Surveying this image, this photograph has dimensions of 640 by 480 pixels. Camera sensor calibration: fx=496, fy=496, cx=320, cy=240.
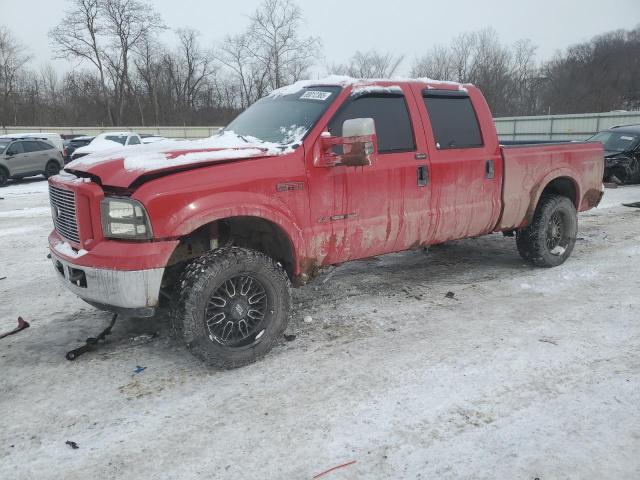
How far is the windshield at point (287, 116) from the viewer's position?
391 centimetres

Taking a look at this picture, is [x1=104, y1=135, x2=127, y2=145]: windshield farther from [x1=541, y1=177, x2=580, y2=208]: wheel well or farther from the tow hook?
[x1=541, y1=177, x2=580, y2=208]: wheel well

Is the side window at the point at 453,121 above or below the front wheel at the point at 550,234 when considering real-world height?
above

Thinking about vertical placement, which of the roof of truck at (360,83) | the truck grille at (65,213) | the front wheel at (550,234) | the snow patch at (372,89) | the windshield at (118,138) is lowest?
the front wheel at (550,234)

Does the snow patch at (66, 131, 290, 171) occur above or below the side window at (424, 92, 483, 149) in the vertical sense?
below

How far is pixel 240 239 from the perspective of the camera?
3.89 metres

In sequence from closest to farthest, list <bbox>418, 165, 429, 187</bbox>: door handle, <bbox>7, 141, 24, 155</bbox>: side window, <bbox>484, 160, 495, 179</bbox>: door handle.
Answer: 1. <bbox>418, 165, 429, 187</bbox>: door handle
2. <bbox>484, 160, 495, 179</bbox>: door handle
3. <bbox>7, 141, 24, 155</bbox>: side window

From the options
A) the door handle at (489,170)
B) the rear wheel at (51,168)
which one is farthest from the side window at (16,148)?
the door handle at (489,170)

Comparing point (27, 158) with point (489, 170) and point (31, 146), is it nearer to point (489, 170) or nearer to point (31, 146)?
point (31, 146)

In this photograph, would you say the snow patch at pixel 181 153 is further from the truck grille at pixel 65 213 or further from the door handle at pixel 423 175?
the door handle at pixel 423 175

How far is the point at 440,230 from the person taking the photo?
459cm

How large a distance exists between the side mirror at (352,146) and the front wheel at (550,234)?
2.55 m

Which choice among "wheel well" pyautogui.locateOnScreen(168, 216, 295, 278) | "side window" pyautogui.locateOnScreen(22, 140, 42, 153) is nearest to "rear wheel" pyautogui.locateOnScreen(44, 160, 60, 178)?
"side window" pyautogui.locateOnScreen(22, 140, 42, 153)

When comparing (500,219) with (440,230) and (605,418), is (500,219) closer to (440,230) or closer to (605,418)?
(440,230)

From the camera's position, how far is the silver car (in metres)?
16.7
